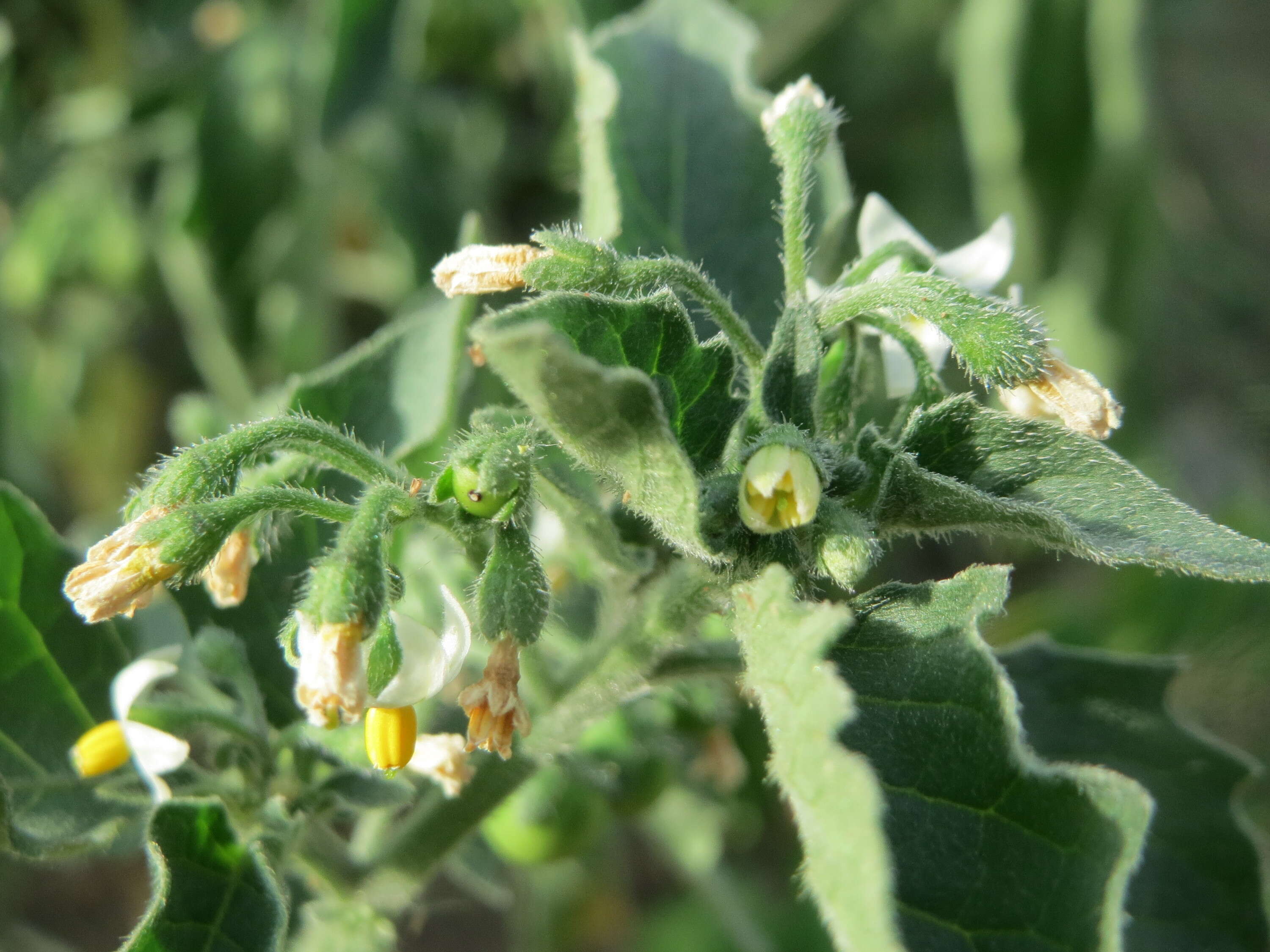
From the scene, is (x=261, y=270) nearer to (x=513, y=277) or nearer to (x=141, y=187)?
(x=141, y=187)

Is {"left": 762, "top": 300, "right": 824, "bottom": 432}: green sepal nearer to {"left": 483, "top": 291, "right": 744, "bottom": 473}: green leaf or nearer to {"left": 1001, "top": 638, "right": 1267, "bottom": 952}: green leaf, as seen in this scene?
{"left": 483, "top": 291, "right": 744, "bottom": 473}: green leaf

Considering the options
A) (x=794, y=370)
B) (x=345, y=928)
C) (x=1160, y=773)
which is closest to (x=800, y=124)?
(x=794, y=370)

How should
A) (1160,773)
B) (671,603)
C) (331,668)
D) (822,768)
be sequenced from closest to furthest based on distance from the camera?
(822,768)
(331,668)
(671,603)
(1160,773)

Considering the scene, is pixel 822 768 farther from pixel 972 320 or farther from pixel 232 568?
pixel 232 568

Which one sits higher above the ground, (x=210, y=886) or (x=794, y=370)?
(x=794, y=370)

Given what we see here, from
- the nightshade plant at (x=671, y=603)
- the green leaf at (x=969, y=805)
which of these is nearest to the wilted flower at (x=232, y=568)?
the nightshade plant at (x=671, y=603)

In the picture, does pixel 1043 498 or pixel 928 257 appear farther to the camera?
pixel 928 257

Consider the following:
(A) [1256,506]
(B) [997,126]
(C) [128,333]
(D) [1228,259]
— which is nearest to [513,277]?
(B) [997,126]
